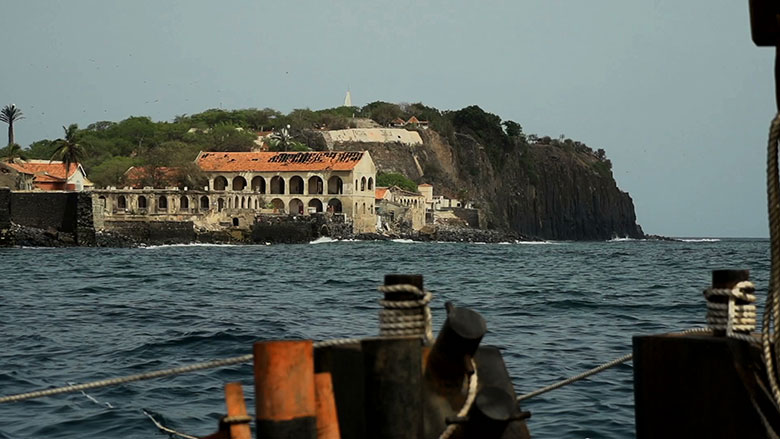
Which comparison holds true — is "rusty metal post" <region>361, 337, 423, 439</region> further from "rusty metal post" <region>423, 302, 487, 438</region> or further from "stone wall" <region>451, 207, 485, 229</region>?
"stone wall" <region>451, 207, 485, 229</region>

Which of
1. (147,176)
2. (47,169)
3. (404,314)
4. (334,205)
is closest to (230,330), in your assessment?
(404,314)

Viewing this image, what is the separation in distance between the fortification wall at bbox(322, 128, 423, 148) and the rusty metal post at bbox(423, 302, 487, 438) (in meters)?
126

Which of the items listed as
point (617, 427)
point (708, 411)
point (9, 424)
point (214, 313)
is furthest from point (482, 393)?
point (214, 313)

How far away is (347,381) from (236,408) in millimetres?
444

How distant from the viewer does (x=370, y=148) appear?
129 meters

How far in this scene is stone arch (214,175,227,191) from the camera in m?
98.2

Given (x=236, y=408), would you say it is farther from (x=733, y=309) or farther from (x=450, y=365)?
(x=733, y=309)

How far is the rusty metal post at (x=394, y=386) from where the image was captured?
13.1 feet

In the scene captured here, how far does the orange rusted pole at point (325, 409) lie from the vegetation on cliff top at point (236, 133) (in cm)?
9302

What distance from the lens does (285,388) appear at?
3.80 m

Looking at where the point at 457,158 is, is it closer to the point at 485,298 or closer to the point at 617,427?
the point at 485,298

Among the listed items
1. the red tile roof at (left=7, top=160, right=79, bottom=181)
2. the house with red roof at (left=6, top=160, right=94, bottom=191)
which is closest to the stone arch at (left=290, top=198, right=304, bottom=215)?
the house with red roof at (left=6, top=160, right=94, bottom=191)

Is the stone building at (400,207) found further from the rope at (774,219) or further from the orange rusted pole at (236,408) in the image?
the rope at (774,219)

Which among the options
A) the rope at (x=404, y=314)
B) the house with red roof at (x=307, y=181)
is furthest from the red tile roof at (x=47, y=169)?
the rope at (x=404, y=314)
